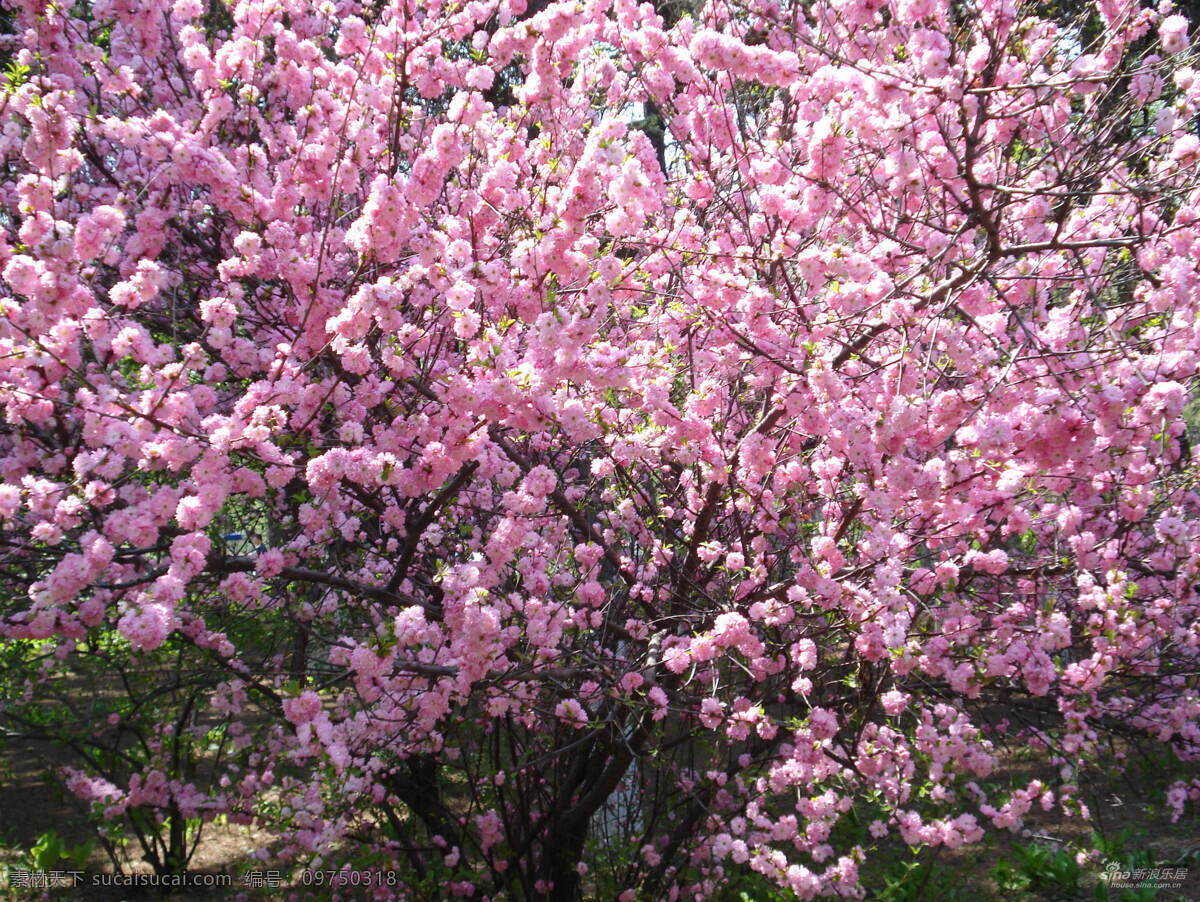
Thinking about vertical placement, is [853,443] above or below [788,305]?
below

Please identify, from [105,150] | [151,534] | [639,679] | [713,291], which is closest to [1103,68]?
[713,291]

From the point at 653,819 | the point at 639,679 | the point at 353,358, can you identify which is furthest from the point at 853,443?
the point at 653,819

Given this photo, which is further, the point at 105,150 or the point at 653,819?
the point at 653,819

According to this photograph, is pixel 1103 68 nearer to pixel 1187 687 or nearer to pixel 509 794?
pixel 1187 687

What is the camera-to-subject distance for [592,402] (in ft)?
11.9

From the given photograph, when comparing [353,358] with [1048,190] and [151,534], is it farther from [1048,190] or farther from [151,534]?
[1048,190]

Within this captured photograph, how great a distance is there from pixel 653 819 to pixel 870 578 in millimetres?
2264

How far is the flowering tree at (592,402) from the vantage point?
286 centimetres

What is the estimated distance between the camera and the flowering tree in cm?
286

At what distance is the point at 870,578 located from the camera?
3.77 meters

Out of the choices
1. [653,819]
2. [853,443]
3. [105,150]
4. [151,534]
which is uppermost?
[105,150]

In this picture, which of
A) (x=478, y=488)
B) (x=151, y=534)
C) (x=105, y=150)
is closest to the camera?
(x=151, y=534)

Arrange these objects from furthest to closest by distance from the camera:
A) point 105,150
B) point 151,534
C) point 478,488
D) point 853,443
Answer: point 478,488, point 105,150, point 853,443, point 151,534

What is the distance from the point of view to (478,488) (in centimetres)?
461
